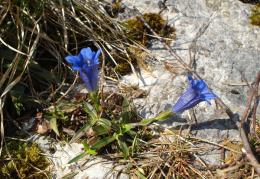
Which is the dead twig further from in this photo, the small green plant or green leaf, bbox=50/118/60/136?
green leaf, bbox=50/118/60/136

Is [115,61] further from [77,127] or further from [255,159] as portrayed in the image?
[255,159]

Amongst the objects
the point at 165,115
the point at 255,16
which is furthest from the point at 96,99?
the point at 255,16

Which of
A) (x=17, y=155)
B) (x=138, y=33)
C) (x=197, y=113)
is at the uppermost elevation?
(x=138, y=33)

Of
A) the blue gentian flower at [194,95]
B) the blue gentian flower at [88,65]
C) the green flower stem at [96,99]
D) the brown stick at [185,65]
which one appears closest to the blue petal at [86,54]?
the blue gentian flower at [88,65]

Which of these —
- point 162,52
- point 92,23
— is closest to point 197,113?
point 162,52

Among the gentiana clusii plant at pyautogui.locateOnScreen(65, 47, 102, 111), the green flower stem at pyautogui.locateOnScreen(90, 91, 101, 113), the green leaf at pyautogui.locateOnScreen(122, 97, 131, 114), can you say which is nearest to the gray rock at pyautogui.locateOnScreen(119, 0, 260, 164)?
the green leaf at pyautogui.locateOnScreen(122, 97, 131, 114)

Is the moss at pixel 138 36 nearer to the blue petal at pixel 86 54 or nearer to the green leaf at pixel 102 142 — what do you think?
the blue petal at pixel 86 54
